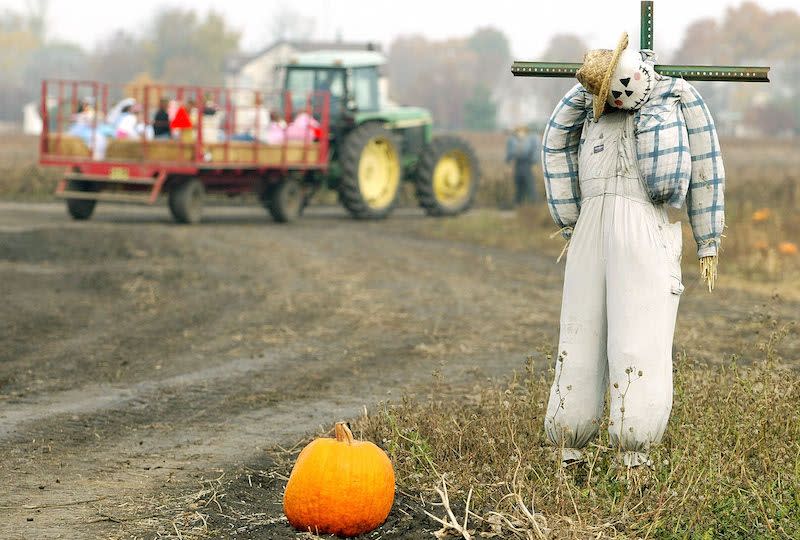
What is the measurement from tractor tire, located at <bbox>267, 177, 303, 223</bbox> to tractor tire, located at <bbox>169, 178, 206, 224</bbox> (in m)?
1.55

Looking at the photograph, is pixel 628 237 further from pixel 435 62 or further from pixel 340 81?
pixel 435 62

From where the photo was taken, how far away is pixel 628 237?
5332mm

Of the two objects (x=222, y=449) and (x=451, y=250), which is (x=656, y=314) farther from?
(x=451, y=250)

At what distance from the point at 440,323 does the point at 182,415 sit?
4.18 meters

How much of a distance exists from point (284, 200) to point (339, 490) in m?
16.3

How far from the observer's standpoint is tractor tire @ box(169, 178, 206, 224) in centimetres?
1956

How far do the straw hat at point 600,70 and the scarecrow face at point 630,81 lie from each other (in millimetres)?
32

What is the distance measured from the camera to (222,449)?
22.5 ft

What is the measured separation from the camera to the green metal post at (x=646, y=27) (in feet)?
18.5

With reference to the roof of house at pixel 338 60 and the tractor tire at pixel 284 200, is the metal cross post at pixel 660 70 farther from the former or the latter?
the roof of house at pixel 338 60

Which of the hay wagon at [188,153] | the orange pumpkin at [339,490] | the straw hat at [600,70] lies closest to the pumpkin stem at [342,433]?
the orange pumpkin at [339,490]

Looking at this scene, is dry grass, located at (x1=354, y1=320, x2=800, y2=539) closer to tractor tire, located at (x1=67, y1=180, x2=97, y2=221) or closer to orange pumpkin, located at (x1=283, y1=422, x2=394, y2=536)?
orange pumpkin, located at (x1=283, y1=422, x2=394, y2=536)

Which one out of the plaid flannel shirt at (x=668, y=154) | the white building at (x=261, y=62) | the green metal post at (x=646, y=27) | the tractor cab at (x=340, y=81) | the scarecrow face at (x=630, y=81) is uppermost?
the white building at (x=261, y=62)

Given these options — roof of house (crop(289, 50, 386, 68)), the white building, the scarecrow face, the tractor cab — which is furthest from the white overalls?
the white building
